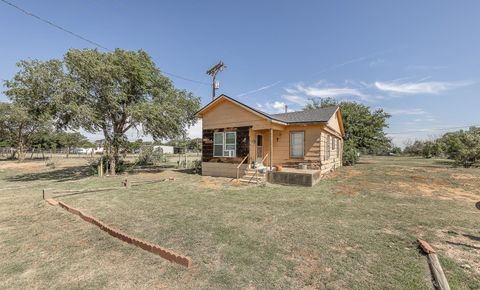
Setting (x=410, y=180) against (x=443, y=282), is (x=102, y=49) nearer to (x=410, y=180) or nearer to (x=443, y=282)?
(x=443, y=282)

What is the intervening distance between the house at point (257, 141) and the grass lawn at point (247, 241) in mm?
4927

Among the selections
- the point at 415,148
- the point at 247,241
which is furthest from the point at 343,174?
the point at 415,148

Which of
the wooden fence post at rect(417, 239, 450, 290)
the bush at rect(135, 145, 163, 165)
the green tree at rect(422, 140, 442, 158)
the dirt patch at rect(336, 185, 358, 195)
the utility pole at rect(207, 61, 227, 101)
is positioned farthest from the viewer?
the green tree at rect(422, 140, 442, 158)

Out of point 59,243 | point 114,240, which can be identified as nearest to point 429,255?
point 114,240

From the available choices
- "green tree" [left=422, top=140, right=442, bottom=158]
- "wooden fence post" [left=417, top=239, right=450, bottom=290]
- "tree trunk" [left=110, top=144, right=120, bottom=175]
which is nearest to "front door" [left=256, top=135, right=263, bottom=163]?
"tree trunk" [left=110, top=144, right=120, bottom=175]

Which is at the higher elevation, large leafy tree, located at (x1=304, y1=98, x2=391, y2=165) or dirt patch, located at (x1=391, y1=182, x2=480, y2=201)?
large leafy tree, located at (x1=304, y1=98, x2=391, y2=165)

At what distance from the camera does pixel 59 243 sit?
14.4 ft

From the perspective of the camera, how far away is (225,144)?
557 inches

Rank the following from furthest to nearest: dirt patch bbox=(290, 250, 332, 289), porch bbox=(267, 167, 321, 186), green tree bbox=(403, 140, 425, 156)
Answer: green tree bbox=(403, 140, 425, 156) < porch bbox=(267, 167, 321, 186) < dirt patch bbox=(290, 250, 332, 289)

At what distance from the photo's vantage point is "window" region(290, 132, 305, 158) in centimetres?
1332

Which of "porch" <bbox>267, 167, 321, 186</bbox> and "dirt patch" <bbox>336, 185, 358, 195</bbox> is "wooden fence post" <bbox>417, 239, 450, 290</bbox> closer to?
"dirt patch" <bbox>336, 185, 358, 195</bbox>

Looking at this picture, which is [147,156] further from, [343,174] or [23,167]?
[343,174]

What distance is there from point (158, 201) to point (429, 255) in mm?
7057

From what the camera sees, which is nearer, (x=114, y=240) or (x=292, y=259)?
(x=292, y=259)
